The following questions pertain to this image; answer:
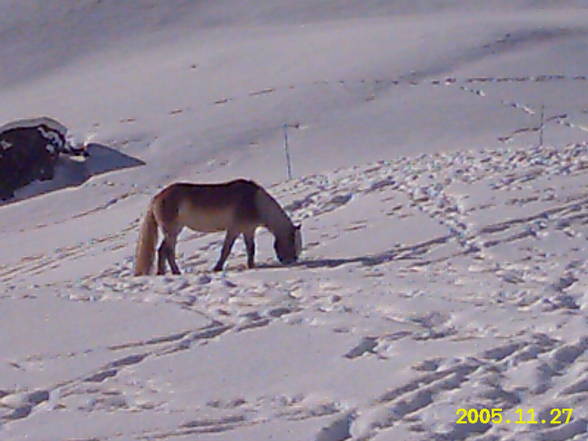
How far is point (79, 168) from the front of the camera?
24.2 metres

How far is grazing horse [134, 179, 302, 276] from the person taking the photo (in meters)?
11.6

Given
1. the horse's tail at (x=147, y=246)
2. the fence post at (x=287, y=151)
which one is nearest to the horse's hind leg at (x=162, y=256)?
the horse's tail at (x=147, y=246)

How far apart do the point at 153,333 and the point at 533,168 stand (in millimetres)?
8454

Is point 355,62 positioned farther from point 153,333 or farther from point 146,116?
point 153,333

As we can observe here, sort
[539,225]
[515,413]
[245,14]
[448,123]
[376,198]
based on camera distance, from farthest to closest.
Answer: [245,14]
[448,123]
[376,198]
[539,225]
[515,413]

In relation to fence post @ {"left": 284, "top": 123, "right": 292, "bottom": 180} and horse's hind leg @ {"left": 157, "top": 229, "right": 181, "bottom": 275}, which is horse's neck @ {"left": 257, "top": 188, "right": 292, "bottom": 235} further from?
fence post @ {"left": 284, "top": 123, "right": 292, "bottom": 180}

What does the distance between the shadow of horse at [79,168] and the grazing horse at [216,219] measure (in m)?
11.5

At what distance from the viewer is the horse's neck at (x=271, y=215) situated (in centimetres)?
1179

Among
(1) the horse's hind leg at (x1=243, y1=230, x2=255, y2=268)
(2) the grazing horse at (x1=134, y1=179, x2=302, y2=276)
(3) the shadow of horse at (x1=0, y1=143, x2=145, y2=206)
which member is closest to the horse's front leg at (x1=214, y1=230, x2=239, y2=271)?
(2) the grazing horse at (x1=134, y1=179, x2=302, y2=276)

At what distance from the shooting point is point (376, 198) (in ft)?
49.0

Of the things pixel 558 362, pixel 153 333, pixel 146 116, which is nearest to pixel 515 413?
pixel 558 362
